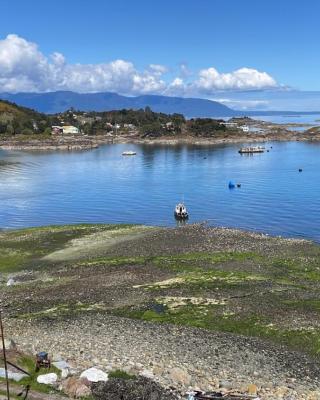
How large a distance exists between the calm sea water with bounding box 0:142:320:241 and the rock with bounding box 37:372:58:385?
39.3 meters

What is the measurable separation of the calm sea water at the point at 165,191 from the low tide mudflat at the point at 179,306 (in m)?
15.7

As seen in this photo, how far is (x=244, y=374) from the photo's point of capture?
21516mm

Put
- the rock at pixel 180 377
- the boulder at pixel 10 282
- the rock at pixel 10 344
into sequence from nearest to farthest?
the rock at pixel 180 377
the rock at pixel 10 344
the boulder at pixel 10 282

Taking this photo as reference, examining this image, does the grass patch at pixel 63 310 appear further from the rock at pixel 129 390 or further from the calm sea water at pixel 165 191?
the calm sea water at pixel 165 191

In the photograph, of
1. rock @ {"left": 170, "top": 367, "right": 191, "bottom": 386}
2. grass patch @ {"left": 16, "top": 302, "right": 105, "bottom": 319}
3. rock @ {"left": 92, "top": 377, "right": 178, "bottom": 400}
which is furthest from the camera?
grass patch @ {"left": 16, "top": 302, "right": 105, "bottom": 319}

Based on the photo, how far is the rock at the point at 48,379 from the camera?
19.7m

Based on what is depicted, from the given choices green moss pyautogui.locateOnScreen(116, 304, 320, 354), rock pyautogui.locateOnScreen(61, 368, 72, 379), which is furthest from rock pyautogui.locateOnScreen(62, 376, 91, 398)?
green moss pyautogui.locateOnScreen(116, 304, 320, 354)

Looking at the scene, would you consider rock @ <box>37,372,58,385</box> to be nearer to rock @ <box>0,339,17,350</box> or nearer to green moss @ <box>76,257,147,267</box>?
rock @ <box>0,339,17,350</box>

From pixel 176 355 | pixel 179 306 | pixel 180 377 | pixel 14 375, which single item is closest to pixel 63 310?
pixel 179 306

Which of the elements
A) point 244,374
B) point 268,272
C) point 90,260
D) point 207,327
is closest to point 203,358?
point 244,374

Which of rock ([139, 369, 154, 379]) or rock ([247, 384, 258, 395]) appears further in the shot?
rock ([139, 369, 154, 379])

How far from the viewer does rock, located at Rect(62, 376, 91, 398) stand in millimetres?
18906

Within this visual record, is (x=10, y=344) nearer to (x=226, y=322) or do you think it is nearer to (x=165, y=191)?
(x=226, y=322)

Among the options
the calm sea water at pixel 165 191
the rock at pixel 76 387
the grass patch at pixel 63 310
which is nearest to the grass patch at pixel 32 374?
the rock at pixel 76 387
